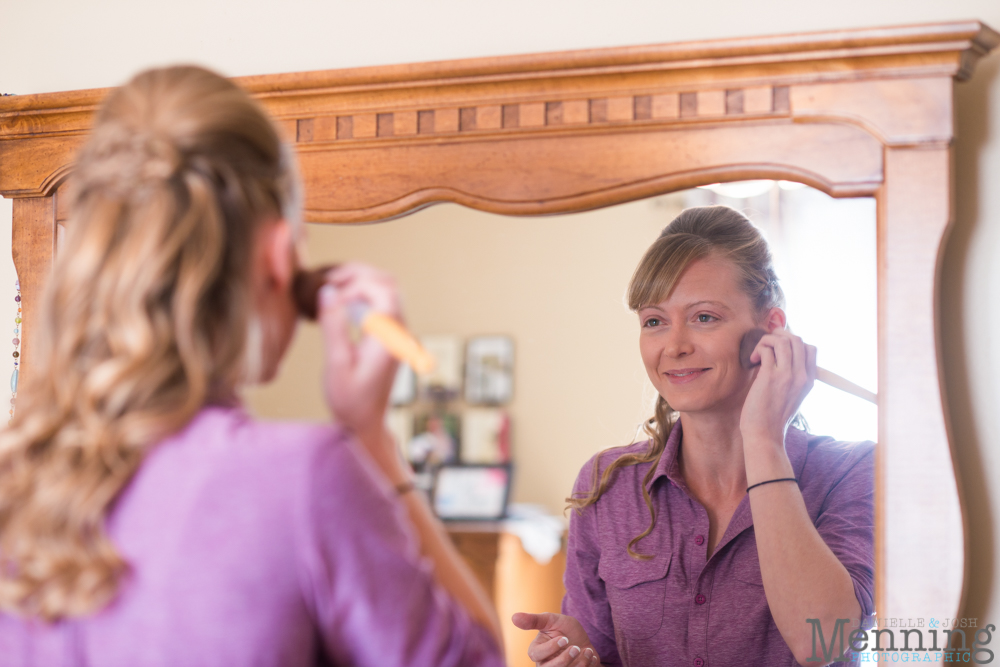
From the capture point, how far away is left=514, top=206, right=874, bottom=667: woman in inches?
29.8

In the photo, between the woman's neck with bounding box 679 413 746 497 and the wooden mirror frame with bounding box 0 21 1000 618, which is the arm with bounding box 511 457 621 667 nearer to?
the woman's neck with bounding box 679 413 746 497

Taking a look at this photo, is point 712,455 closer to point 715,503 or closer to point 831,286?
point 715,503

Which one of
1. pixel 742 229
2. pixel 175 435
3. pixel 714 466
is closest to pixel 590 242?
pixel 742 229

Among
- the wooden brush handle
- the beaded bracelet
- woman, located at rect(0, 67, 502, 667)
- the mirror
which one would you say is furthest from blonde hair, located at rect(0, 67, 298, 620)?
the beaded bracelet

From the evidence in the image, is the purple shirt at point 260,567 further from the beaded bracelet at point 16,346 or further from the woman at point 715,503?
the beaded bracelet at point 16,346

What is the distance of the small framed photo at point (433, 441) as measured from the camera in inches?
33.0

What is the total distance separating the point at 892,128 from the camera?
754mm

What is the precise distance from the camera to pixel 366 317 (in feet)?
1.65

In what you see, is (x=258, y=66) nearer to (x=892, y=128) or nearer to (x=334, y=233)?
(x=334, y=233)

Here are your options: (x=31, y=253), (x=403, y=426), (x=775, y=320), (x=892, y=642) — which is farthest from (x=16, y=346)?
(x=892, y=642)

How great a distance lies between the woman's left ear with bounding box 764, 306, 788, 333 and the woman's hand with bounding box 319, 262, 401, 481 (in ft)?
1.41

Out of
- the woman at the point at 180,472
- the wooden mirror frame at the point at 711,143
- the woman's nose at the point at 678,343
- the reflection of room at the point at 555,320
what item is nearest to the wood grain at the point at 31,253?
the wooden mirror frame at the point at 711,143

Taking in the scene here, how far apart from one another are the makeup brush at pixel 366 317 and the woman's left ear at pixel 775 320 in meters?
0.41

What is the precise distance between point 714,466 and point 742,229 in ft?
0.78
